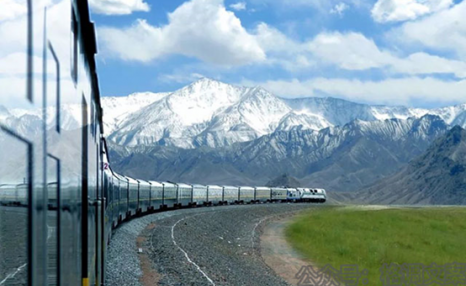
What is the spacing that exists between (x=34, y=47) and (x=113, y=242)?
22381 millimetres

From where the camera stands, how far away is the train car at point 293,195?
317 ft

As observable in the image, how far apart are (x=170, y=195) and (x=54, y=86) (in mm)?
51847

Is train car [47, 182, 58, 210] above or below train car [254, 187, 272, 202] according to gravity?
above

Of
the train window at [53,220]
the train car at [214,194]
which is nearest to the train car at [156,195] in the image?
the train car at [214,194]

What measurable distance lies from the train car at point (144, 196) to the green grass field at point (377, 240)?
10.5 metres

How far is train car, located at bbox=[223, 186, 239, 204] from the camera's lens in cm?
7550

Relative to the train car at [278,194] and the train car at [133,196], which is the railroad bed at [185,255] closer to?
the train car at [133,196]

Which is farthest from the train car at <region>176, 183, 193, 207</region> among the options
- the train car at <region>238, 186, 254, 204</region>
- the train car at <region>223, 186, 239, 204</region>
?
the train car at <region>238, 186, 254, 204</region>

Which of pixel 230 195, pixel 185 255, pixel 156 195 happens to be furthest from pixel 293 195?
Result: pixel 185 255

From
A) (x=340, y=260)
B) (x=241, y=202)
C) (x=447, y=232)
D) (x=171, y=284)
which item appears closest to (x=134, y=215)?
(x=340, y=260)

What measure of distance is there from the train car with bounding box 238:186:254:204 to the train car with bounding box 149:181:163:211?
1172 inches

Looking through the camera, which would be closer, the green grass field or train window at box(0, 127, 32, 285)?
train window at box(0, 127, 32, 285)

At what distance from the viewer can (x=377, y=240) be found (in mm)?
42375

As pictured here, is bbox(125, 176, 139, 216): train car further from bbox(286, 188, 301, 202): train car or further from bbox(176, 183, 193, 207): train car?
bbox(286, 188, 301, 202): train car
